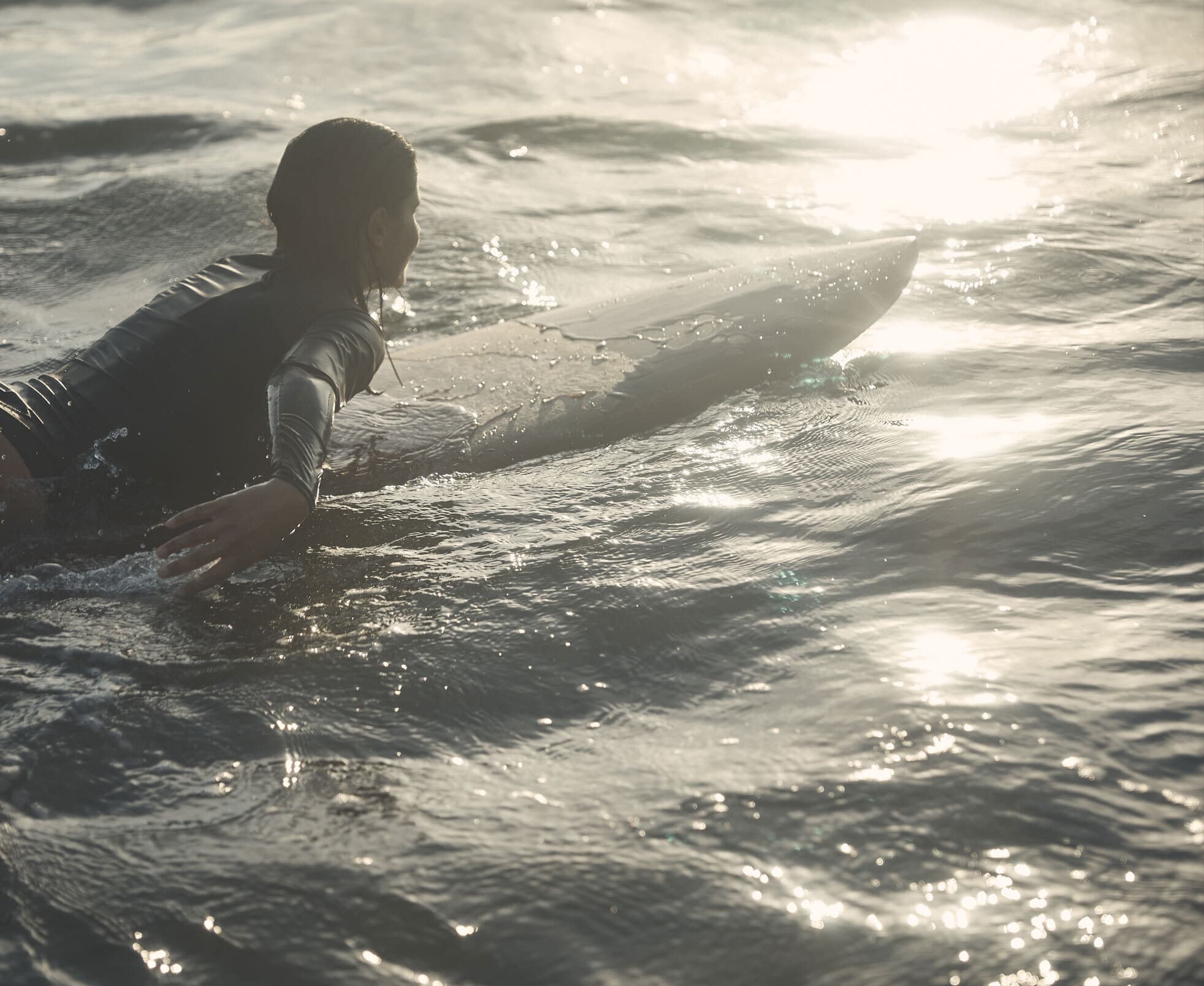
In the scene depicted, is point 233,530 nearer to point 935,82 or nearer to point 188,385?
point 188,385

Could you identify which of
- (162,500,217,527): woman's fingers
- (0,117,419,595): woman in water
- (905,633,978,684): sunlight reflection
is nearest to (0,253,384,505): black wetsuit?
(0,117,419,595): woman in water

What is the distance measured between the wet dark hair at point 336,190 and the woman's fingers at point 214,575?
38.3 inches

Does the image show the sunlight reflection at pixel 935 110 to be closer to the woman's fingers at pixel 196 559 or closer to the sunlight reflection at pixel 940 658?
the sunlight reflection at pixel 940 658

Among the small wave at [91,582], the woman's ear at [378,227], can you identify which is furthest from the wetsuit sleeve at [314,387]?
the small wave at [91,582]

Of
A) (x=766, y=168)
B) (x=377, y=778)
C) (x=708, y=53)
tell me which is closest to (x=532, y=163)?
(x=766, y=168)

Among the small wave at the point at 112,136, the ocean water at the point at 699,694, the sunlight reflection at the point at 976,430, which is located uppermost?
the small wave at the point at 112,136

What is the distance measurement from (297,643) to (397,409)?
1.37m

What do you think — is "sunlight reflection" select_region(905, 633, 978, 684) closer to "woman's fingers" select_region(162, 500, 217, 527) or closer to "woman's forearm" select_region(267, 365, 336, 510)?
"woman's forearm" select_region(267, 365, 336, 510)

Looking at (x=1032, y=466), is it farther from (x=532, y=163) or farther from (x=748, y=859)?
(x=532, y=163)

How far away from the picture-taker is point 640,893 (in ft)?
5.19

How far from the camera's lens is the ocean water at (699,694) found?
1527mm

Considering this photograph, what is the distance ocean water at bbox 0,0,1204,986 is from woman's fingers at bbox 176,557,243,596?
0.35 ft

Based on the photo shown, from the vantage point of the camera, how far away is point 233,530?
Result: 2.21 m

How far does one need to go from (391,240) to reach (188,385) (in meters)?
0.63
